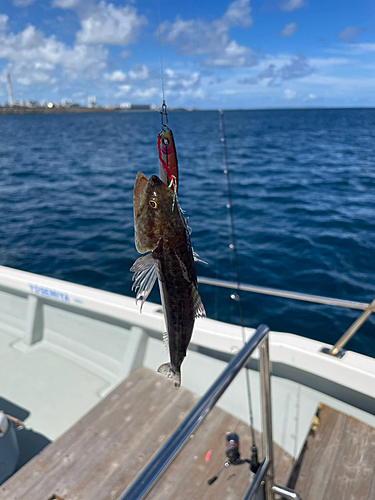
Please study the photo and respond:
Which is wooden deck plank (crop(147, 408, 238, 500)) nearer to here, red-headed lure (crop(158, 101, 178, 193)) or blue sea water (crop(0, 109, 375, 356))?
red-headed lure (crop(158, 101, 178, 193))

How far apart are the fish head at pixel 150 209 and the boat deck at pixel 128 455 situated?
2089mm

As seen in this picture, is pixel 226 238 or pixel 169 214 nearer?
pixel 169 214

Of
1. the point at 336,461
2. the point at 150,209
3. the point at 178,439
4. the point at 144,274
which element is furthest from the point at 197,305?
the point at 336,461

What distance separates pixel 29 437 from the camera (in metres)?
4.12

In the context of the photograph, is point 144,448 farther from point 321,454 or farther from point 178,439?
point 178,439

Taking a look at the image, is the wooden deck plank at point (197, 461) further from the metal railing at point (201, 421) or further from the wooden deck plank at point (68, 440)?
the wooden deck plank at point (68, 440)

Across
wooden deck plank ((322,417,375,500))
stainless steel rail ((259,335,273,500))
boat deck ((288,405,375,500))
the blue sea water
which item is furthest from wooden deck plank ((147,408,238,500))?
the blue sea water

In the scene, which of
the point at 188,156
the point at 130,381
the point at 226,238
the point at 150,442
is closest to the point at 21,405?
the point at 130,381

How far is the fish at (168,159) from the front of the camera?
83cm

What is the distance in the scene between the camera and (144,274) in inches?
35.8

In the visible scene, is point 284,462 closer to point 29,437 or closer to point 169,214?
point 29,437

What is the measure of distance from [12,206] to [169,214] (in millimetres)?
17557

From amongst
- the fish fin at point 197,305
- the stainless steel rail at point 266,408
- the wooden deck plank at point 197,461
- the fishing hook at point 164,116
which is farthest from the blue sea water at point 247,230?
the fish fin at point 197,305

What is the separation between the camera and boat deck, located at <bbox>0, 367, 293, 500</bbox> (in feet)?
8.99
